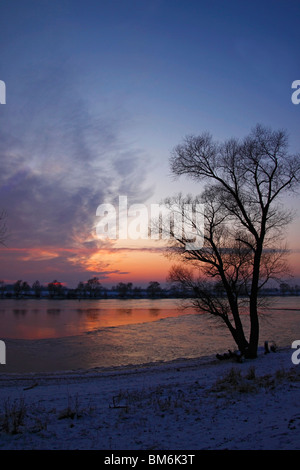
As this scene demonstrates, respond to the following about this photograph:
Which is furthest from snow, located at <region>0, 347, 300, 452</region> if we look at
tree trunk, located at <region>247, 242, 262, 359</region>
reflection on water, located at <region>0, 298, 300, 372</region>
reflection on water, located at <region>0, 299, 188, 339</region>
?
reflection on water, located at <region>0, 299, 188, 339</region>

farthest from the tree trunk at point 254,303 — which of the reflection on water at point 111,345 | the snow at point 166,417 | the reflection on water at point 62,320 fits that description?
the snow at point 166,417

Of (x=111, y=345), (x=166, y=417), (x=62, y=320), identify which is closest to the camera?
(x=166, y=417)

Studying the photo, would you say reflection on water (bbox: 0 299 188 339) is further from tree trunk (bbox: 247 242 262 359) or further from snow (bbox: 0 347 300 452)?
snow (bbox: 0 347 300 452)

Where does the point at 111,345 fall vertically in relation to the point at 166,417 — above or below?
below

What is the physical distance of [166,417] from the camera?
6.90 m

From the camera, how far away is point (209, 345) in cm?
2359

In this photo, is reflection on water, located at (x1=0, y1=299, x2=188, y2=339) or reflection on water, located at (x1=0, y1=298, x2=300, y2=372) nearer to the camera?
reflection on water, located at (x1=0, y1=298, x2=300, y2=372)

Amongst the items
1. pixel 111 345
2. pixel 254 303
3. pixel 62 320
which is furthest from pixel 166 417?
pixel 62 320

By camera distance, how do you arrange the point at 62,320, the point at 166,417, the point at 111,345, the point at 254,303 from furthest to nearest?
1. the point at 62,320
2. the point at 111,345
3. the point at 254,303
4. the point at 166,417

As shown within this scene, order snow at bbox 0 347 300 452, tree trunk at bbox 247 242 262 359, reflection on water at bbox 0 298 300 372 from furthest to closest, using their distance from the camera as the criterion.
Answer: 1. reflection on water at bbox 0 298 300 372
2. tree trunk at bbox 247 242 262 359
3. snow at bbox 0 347 300 452

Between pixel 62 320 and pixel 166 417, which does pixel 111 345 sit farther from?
pixel 62 320

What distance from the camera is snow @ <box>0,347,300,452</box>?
5.58 m

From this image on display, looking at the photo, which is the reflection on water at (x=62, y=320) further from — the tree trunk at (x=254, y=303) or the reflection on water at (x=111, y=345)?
the tree trunk at (x=254, y=303)
